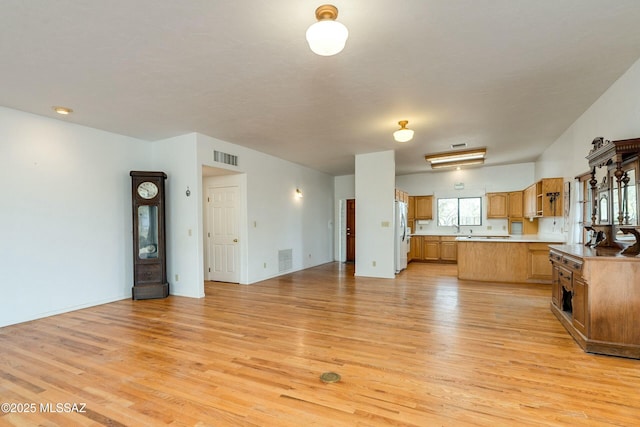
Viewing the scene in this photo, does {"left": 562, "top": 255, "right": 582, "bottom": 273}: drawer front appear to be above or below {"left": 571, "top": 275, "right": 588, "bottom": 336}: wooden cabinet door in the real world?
above

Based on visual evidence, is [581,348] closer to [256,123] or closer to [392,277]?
[392,277]

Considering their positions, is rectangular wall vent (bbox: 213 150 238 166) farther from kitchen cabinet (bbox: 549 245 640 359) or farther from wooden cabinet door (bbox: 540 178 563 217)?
wooden cabinet door (bbox: 540 178 563 217)

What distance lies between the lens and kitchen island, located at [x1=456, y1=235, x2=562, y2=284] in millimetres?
5887

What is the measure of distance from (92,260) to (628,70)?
726cm

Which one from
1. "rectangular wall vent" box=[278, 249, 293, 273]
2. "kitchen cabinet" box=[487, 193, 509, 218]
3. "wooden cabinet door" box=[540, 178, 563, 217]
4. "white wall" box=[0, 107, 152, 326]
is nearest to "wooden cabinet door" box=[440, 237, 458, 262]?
"kitchen cabinet" box=[487, 193, 509, 218]

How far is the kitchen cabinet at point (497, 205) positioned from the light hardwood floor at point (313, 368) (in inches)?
178

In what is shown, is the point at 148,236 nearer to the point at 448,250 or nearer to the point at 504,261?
the point at 504,261

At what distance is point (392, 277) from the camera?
652 cm

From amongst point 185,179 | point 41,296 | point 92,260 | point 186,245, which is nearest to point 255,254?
point 186,245

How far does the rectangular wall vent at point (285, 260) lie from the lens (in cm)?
717

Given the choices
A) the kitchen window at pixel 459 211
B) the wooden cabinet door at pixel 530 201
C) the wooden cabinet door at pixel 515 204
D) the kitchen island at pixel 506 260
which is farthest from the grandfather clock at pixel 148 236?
the wooden cabinet door at pixel 515 204

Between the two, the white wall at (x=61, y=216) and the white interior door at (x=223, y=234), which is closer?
the white wall at (x=61, y=216)

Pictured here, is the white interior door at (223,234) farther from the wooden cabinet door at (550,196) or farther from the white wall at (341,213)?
the wooden cabinet door at (550,196)

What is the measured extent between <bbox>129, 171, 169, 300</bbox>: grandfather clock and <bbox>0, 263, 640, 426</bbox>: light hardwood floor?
627mm
